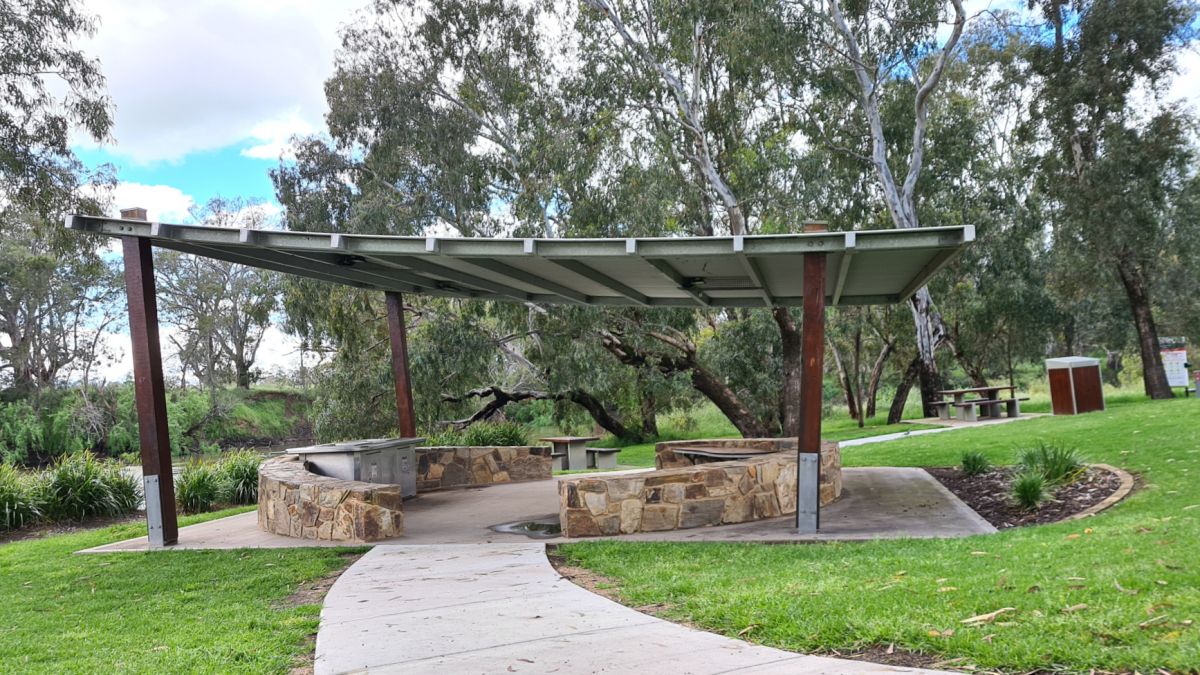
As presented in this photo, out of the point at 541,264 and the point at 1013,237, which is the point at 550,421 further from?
the point at 541,264

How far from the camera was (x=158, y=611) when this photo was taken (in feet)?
17.7

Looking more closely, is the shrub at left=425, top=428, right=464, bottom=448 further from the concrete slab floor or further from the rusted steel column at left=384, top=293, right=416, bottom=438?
the concrete slab floor

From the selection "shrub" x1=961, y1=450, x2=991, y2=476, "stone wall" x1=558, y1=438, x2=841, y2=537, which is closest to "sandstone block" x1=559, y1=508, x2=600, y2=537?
"stone wall" x1=558, y1=438, x2=841, y2=537

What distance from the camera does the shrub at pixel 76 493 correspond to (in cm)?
1161

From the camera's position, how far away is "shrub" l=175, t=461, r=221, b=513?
38.7 feet

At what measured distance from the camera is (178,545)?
805 cm

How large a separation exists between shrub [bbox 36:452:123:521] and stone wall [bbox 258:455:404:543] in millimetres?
4839

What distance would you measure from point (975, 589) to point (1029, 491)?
12.7 feet

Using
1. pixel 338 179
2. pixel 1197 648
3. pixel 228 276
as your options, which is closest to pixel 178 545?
pixel 1197 648

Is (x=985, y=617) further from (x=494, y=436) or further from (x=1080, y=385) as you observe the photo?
(x=1080, y=385)

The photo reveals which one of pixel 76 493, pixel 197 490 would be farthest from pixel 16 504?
pixel 197 490

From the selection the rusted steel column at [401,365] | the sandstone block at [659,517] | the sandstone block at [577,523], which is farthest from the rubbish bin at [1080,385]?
the sandstone block at [577,523]

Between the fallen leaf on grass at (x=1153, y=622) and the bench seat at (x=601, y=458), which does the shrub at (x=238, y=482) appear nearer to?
the bench seat at (x=601, y=458)

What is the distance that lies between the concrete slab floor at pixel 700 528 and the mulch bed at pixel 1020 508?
21 cm
